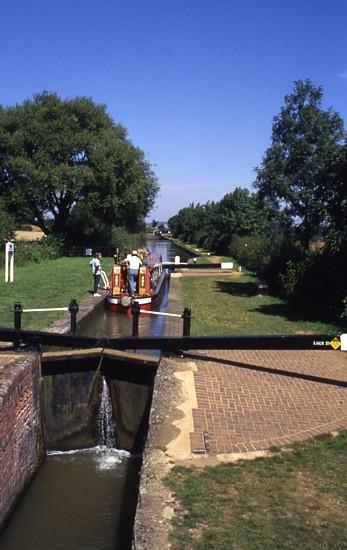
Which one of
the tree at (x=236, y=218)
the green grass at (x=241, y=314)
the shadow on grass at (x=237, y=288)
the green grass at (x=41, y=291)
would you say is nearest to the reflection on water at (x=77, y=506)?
the green grass at (x=41, y=291)

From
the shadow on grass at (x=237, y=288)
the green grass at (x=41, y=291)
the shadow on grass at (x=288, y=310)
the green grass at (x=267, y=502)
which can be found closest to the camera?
the green grass at (x=267, y=502)

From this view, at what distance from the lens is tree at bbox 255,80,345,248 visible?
61.8ft

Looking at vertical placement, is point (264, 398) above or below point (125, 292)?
below

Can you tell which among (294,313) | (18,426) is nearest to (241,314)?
(294,313)

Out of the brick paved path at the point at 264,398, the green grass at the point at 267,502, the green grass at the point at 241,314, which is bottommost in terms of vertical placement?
the green grass at the point at 267,502

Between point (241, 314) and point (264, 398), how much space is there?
7.41m

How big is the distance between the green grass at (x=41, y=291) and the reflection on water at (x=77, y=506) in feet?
13.6

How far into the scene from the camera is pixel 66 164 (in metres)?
39.5

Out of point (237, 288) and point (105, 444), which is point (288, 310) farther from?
point (105, 444)

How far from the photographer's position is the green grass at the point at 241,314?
1291 centimetres

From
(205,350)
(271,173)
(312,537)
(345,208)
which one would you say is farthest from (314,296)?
(312,537)

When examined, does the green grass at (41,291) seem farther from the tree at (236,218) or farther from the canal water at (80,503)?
the tree at (236,218)

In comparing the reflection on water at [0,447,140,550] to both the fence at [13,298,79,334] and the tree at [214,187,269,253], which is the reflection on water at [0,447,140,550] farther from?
the tree at [214,187,269,253]

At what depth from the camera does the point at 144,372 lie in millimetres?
9469
